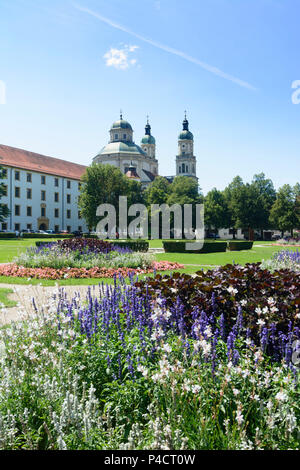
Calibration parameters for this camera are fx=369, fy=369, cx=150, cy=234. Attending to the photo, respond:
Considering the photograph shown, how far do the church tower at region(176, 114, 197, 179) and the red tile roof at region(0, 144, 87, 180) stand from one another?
48.6 m

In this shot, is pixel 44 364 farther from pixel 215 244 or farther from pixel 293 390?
pixel 215 244

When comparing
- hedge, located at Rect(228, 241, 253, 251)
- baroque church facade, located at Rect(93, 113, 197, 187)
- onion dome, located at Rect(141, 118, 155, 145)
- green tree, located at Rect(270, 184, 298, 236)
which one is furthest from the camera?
onion dome, located at Rect(141, 118, 155, 145)

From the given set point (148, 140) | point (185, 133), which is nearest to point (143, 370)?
point (148, 140)

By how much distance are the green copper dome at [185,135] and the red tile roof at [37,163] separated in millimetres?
51098

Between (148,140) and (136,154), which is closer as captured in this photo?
(136,154)

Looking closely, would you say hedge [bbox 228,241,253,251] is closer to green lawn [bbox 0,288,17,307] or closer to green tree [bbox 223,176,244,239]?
green lawn [bbox 0,288,17,307]

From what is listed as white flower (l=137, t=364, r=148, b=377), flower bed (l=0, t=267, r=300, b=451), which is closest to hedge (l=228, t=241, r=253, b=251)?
flower bed (l=0, t=267, r=300, b=451)

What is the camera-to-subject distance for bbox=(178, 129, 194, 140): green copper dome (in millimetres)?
117812

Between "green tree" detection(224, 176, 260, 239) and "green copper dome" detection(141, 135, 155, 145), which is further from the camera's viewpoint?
"green copper dome" detection(141, 135, 155, 145)

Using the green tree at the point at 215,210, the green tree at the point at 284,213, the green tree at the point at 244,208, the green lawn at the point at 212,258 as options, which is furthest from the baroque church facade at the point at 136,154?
the green lawn at the point at 212,258

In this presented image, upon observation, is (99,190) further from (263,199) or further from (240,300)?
(240,300)

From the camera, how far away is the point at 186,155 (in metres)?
117

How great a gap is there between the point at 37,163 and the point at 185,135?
63.7 metres
